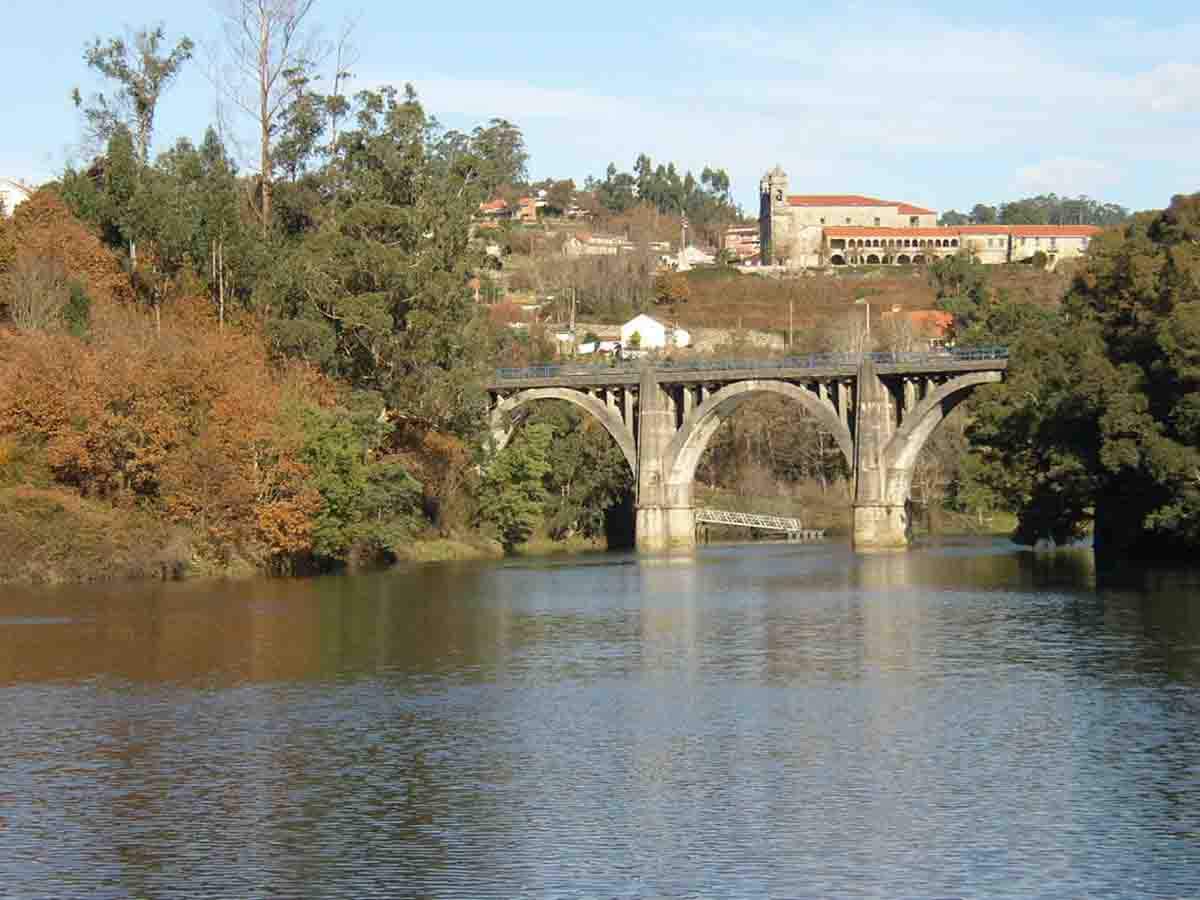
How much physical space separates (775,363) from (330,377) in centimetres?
3014

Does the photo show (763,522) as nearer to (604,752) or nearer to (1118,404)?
(1118,404)

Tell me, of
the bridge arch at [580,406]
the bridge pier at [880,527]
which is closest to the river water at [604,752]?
the bridge pier at [880,527]

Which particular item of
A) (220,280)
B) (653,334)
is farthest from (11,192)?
(653,334)

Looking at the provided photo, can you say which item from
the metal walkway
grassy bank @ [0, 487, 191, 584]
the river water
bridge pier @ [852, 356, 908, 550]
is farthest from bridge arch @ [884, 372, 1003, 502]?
grassy bank @ [0, 487, 191, 584]

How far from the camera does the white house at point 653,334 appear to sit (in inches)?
6403

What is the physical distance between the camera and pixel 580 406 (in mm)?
107500

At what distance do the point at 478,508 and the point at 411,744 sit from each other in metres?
66.1

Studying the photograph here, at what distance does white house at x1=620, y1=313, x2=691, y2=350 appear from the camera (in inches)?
6403

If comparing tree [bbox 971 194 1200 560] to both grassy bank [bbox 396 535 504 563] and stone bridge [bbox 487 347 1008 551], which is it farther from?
grassy bank [bbox 396 535 504 563]

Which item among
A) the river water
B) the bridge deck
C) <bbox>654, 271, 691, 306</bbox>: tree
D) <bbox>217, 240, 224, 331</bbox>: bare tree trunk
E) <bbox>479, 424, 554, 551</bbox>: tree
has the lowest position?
the river water

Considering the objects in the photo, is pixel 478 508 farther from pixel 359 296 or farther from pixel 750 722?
pixel 750 722

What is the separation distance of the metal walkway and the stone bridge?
19.7ft

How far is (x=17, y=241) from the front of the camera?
8350cm

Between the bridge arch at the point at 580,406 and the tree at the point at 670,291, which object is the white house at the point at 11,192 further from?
→ the tree at the point at 670,291
